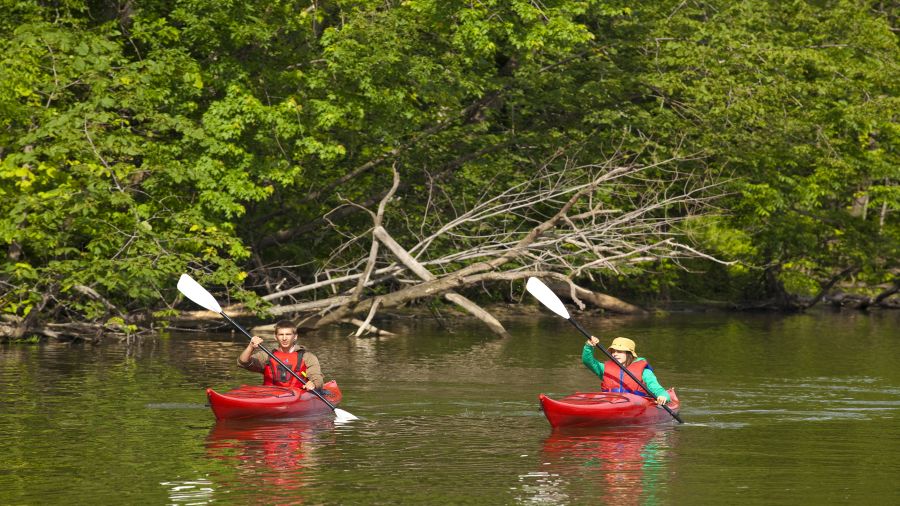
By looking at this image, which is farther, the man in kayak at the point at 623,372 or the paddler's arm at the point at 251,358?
the man in kayak at the point at 623,372

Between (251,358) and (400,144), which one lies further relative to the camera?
(400,144)

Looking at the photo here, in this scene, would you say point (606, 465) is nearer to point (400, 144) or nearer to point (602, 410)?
point (602, 410)

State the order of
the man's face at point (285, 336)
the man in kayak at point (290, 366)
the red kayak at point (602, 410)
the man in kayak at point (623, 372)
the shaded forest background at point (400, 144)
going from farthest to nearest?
the shaded forest background at point (400, 144) → the man in kayak at point (290, 366) → the man's face at point (285, 336) → the man in kayak at point (623, 372) → the red kayak at point (602, 410)

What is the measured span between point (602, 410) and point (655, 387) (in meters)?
0.75

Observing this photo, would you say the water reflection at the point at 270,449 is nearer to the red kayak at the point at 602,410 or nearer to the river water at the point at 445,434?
the river water at the point at 445,434

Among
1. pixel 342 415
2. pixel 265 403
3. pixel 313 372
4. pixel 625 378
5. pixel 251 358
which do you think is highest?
pixel 251 358

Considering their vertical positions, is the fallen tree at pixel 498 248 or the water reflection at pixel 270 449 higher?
the fallen tree at pixel 498 248

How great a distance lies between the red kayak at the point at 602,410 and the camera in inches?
516

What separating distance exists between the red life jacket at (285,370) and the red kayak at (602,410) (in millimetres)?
2494

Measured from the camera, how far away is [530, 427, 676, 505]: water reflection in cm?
1007

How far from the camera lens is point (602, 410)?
13.2 m

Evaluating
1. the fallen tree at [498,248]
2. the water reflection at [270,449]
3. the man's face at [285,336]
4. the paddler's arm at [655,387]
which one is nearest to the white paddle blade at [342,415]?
the water reflection at [270,449]

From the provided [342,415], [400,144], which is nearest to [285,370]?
[342,415]

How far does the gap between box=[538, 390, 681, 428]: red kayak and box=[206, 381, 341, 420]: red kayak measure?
2.28 metres
